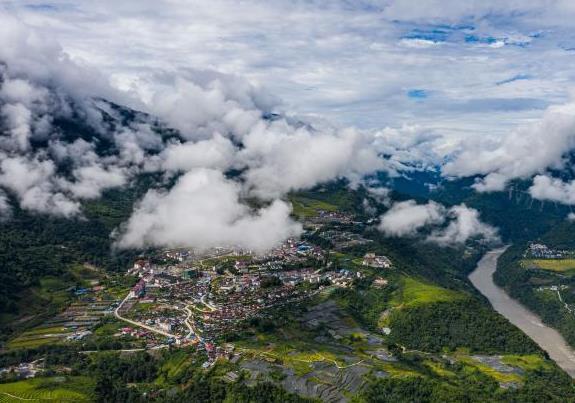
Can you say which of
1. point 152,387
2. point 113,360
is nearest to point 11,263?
point 113,360

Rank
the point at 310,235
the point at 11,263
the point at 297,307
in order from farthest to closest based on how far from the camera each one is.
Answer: the point at 310,235, the point at 11,263, the point at 297,307

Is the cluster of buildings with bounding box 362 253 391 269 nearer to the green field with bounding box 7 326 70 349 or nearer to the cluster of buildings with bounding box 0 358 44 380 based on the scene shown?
the green field with bounding box 7 326 70 349

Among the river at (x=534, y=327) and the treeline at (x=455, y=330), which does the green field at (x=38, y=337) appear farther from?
the river at (x=534, y=327)

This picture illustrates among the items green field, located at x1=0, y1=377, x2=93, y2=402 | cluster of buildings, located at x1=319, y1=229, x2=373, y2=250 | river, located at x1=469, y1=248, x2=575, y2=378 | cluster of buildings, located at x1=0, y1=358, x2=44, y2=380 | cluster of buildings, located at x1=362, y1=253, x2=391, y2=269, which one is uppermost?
green field, located at x1=0, y1=377, x2=93, y2=402

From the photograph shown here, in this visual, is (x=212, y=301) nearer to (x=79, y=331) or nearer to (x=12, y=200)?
(x=79, y=331)

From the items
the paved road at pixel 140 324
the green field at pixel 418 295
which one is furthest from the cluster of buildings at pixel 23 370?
the green field at pixel 418 295

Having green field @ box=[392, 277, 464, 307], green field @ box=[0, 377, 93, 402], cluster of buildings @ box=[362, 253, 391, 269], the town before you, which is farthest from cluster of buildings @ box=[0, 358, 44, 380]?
cluster of buildings @ box=[362, 253, 391, 269]
